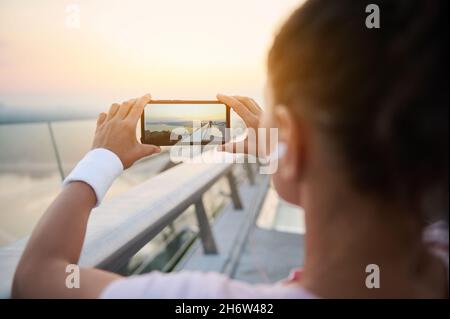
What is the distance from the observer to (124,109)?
72cm

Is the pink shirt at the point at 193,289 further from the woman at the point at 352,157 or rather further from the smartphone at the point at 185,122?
the smartphone at the point at 185,122

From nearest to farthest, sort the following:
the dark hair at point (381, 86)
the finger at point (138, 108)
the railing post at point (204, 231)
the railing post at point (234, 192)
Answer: the dark hair at point (381, 86), the finger at point (138, 108), the railing post at point (204, 231), the railing post at point (234, 192)

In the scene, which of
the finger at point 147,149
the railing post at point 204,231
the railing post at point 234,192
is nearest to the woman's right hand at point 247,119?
the finger at point 147,149

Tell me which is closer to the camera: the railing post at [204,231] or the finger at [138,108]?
the finger at [138,108]

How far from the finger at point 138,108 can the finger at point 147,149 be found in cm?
4

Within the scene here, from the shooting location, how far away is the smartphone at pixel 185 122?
31.3 inches

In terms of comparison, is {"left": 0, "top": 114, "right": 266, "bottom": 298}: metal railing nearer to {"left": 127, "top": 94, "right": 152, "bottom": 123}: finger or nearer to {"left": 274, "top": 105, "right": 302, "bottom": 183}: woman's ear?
{"left": 127, "top": 94, "right": 152, "bottom": 123}: finger

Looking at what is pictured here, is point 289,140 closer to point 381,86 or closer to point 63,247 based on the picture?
point 381,86

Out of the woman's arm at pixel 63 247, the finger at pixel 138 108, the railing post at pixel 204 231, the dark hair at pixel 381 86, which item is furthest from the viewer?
the railing post at pixel 204 231

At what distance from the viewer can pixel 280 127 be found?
48cm

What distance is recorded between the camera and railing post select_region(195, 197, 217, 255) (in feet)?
A: 7.53

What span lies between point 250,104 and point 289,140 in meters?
0.33

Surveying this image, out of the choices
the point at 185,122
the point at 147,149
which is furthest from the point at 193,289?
the point at 185,122

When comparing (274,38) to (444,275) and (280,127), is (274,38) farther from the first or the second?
(444,275)
